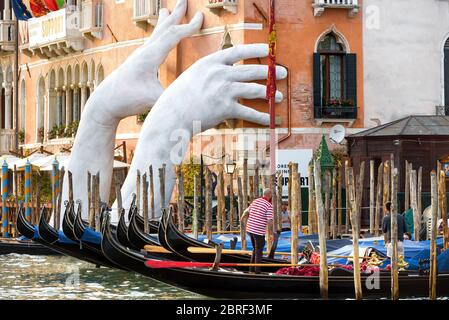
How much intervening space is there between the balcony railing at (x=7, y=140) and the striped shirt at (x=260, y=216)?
42.1 ft

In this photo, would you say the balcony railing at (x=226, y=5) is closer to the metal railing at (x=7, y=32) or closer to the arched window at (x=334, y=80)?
the arched window at (x=334, y=80)

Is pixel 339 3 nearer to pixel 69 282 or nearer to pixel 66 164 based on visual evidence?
pixel 66 164

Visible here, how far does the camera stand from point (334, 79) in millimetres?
20312

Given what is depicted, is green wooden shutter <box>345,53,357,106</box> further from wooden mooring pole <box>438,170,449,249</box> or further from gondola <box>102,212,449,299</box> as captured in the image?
gondola <box>102,212,449,299</box>

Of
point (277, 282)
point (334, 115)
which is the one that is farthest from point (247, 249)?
point (334, 115)

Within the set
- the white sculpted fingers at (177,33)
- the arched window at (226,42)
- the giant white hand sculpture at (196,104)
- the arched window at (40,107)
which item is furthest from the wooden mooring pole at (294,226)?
the arched window at (40,107)

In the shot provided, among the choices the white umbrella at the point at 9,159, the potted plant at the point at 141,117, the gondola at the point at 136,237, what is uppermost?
the potted plant at the point at 141,117

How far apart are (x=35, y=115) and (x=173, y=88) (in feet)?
22.4

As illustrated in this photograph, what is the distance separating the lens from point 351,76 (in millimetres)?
20172

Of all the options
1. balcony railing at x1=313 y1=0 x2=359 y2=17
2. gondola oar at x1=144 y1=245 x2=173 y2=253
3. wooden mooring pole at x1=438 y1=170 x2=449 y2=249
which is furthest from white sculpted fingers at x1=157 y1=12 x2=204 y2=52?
wooden mooring pole at x1=438 y1=170 x2=449 y2=249

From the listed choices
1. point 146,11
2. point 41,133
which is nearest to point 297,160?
point 146,11

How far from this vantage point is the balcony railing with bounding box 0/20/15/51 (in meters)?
26.6

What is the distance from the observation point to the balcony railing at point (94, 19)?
907 inches

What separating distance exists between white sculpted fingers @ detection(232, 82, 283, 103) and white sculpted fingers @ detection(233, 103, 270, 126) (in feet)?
0.47
